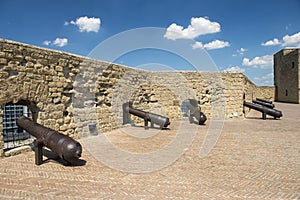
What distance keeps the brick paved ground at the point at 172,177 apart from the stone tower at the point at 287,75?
29.0 metres

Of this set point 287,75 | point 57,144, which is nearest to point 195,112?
point 57,144

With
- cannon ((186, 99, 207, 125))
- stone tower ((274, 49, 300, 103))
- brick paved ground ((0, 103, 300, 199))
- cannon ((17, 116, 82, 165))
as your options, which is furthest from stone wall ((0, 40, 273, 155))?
stone tower ((274, 49, 300, 103))

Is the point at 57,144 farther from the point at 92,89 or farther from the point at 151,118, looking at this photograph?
the point at 151,118

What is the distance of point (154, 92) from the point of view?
44.2 ft

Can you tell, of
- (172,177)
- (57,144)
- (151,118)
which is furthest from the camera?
(151,118)

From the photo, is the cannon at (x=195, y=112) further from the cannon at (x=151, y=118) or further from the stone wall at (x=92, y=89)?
the cannon at (x=151, y=118)

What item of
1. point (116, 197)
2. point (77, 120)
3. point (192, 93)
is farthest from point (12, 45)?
point (192, 93)

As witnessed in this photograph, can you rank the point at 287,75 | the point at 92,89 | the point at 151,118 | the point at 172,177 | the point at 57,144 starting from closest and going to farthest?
the point at 172,177
the point at 57,144
the point at 92,89
the point at 151,118
the point at 287,75

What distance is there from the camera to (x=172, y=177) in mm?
4527

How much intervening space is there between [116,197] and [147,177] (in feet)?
3.29

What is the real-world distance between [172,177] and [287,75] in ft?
115

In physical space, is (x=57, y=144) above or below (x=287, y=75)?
below

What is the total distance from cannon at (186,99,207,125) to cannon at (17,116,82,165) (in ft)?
24.5

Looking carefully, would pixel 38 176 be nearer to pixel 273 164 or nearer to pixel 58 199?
pixel 58 199
